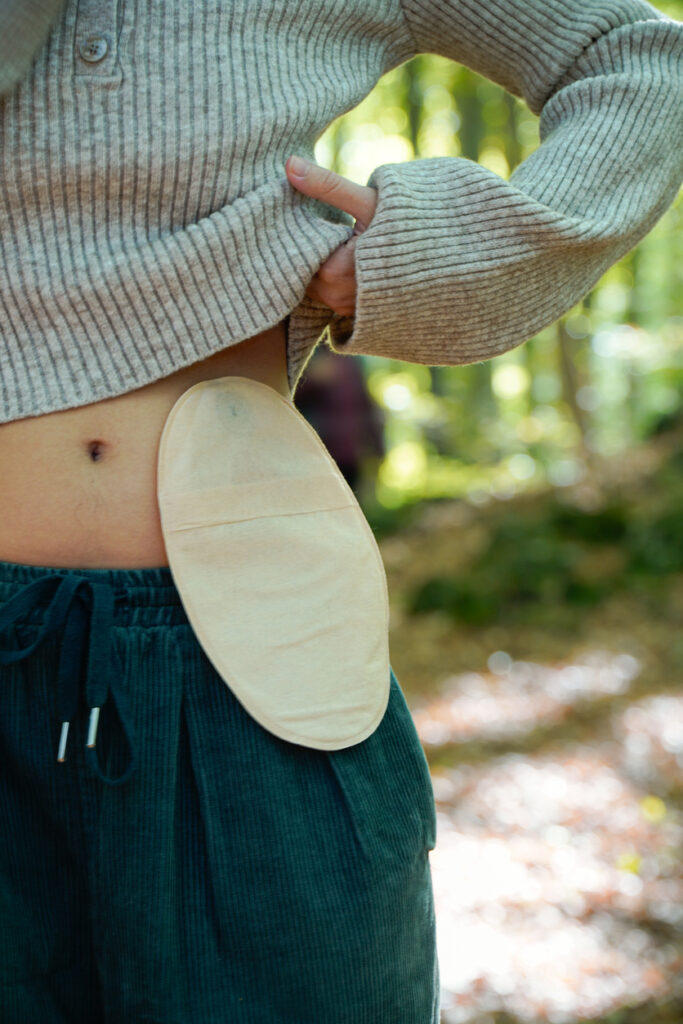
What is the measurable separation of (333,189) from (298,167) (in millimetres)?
46

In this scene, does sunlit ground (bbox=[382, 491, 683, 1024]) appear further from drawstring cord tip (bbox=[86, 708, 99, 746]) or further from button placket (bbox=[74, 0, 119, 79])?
button placket (bbox=[74, 0, 119, 79])

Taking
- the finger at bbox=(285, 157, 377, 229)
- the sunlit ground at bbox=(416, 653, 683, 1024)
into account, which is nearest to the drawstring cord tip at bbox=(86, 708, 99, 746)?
the finger at bbox=(285, 157, 377, 229)

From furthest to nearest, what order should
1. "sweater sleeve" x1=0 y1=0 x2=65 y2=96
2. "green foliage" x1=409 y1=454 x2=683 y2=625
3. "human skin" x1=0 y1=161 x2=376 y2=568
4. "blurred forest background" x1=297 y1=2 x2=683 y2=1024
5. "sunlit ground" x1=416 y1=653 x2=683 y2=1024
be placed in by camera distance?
"green foliage" x1=409 y1=454 x2=683 y2=625, "blurred forest background" x1=297 y1=2 x2=683 y2=1024, "sunlit ground" x1=416 y1=653 x2=683 y2=1024, "human skin" x1=0 y1=161 x2=376 y2=568, "sweater sleeve" x1=0 y1=0 x2=65 y2=96

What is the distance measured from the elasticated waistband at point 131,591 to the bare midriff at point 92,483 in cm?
2

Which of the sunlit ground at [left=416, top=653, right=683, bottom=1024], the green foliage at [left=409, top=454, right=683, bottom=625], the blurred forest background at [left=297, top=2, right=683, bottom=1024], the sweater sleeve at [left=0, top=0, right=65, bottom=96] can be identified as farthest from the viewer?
the green foliage at [left=409, top=454, right=683, bottom=625]

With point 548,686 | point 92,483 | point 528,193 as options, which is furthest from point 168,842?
point 548,686

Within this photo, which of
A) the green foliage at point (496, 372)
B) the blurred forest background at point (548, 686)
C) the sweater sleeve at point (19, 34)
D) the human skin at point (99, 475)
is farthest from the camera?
the green foliage at point (496, 372)

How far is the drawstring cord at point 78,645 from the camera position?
102 cm

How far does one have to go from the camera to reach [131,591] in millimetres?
1069

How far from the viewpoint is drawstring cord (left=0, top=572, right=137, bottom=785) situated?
3.34 feet

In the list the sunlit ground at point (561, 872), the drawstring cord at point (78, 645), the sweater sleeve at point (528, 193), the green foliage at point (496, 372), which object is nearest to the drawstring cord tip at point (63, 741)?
the drawstring cord at point (78, 645)

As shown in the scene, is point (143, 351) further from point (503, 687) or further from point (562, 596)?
point (562, 596)

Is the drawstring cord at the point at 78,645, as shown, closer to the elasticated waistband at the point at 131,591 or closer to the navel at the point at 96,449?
the elasticated waistband at the point at 131,591

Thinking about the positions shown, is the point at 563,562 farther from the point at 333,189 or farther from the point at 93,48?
the point at 93,48
